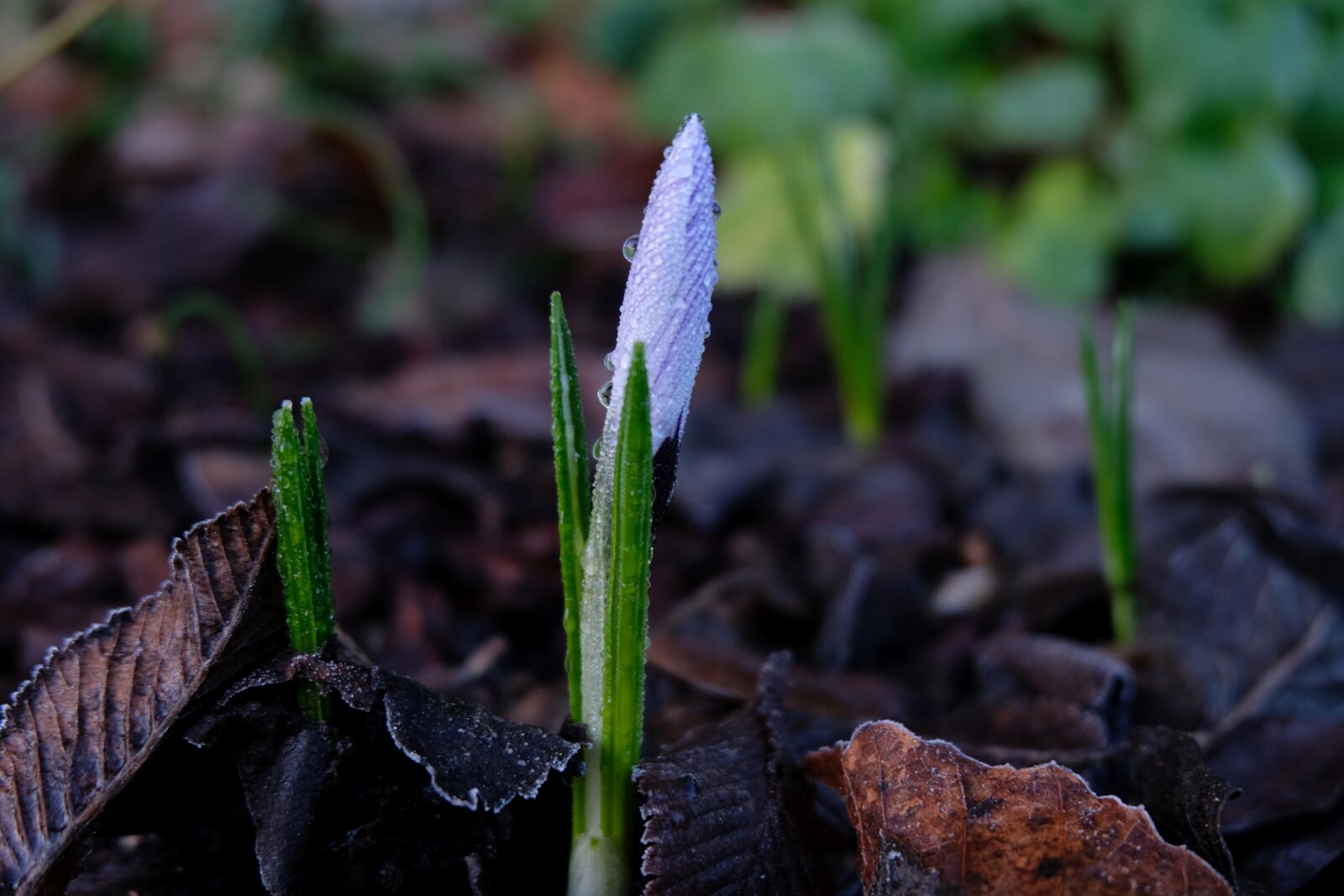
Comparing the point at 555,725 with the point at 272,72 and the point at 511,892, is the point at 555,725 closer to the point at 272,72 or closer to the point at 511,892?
the point at 511,892

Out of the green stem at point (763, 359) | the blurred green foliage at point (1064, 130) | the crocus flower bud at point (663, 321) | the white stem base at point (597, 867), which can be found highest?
the blurred green foliage at point (1064, 130)

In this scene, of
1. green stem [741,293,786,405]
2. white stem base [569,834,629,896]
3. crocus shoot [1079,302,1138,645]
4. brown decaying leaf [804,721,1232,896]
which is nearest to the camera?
brown decaying leaf [804,721,1232,896]

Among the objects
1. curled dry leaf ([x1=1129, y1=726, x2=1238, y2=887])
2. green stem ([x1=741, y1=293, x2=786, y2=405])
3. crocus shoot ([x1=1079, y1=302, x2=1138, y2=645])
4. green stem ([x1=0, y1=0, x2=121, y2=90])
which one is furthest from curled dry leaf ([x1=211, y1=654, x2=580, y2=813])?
green stem ([x1=0, y1=0, x2=121, y2=90])

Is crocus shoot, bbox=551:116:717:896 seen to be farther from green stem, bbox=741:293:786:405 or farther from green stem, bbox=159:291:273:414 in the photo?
green stem, bbox=741:293:786:405

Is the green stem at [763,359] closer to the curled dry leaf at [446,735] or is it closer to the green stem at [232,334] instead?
the green stem at [232,334]

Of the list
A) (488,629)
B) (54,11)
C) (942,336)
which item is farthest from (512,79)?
(488,629)

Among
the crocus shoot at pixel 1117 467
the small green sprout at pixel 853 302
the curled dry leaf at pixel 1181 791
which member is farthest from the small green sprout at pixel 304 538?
the small green sprout at pixel 853 302
